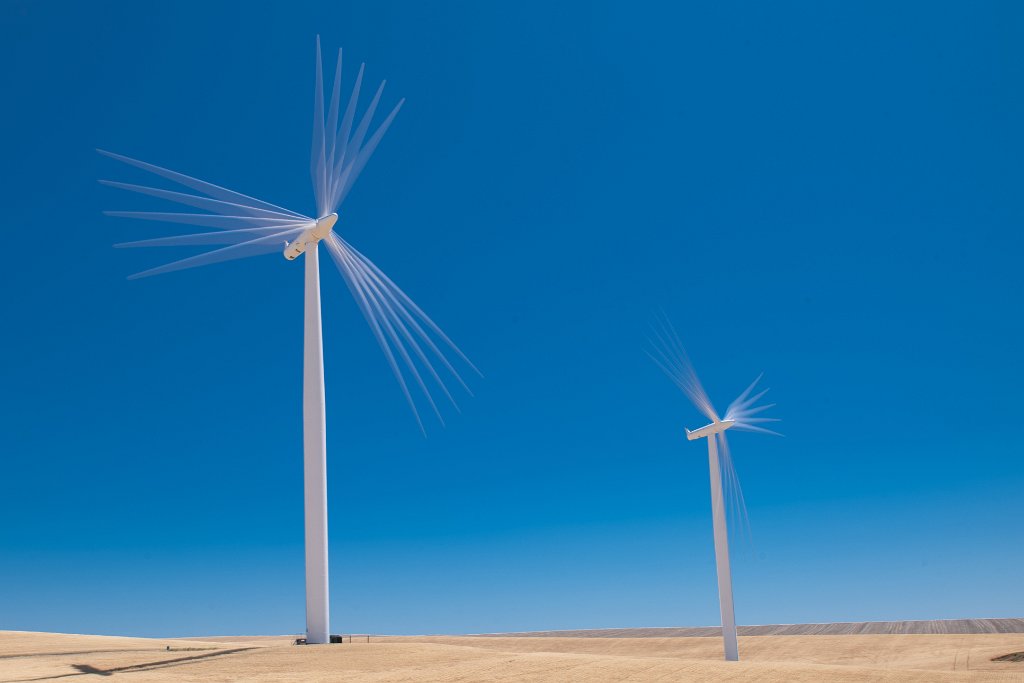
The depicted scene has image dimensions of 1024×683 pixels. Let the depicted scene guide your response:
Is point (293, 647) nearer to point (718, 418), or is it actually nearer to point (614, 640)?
point (718, 418)

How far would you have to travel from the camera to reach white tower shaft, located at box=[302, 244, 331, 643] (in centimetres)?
3978

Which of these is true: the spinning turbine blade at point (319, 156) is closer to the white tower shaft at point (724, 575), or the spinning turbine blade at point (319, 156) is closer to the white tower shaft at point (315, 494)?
the white tower shaft at point (315, 494)

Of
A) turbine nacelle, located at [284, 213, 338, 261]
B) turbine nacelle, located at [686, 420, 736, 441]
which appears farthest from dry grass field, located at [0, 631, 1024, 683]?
turbine nacelle, located at [686, 420, 736, 441]

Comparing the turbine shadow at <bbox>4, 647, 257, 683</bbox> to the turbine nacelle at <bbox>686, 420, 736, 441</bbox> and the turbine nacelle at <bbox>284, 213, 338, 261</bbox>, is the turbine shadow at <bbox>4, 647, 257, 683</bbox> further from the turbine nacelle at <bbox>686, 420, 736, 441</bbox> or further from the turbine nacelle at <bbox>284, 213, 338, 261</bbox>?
the turbine nacelle at <bbox>686, 420, 736, 441</bbox>

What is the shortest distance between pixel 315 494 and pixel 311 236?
11.9 m

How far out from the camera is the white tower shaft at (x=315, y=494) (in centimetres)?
3978

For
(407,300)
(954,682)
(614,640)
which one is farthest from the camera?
(614,640)

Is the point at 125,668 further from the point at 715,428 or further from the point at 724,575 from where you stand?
the point at 715,428

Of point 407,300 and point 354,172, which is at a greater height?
point 354,172

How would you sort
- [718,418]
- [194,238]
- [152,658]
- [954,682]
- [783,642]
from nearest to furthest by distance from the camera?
[954,682] < [152,658] < [194,238] < [718,418] < [783,642]

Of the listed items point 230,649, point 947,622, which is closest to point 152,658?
point 230,649

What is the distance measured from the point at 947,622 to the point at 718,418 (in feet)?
148

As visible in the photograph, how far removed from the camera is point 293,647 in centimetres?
3881

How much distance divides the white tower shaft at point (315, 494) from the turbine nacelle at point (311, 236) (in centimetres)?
453
